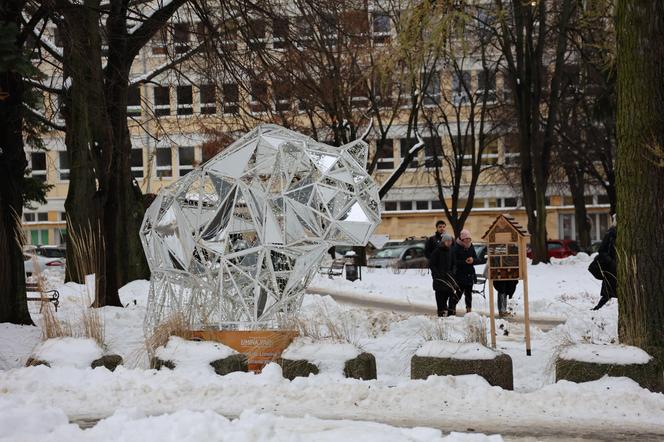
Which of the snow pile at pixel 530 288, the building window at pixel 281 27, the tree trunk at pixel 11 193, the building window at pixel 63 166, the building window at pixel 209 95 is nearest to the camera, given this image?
the tree trunk at pixel 11 193

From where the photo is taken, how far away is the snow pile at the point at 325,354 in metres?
9.82

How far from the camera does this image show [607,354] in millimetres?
9367

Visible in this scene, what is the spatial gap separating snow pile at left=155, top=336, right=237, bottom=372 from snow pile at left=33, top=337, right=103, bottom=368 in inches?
29.2

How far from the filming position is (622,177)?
34.4 ft

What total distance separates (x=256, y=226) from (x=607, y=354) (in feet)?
14.1

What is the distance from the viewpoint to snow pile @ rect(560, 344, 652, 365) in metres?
9.23

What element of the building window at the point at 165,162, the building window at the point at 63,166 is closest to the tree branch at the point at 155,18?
the building window at the point at 165,162

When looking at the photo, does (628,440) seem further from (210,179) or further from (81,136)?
(81,136)

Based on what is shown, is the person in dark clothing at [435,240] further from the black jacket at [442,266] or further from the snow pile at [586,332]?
the snow pile at [586,332]

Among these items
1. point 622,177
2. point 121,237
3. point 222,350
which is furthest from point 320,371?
point 121,237

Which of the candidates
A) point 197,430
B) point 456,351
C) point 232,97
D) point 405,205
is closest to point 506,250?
point 456,351

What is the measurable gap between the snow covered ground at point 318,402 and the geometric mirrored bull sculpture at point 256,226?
0.83m

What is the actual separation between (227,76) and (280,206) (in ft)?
19.1

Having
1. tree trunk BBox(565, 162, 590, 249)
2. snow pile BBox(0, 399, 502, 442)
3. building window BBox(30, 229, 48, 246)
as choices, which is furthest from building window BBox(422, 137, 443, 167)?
snow pile BBox(0, 399, 502, 442)
